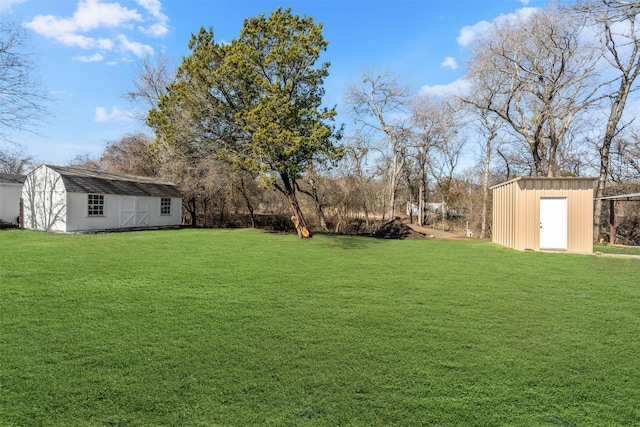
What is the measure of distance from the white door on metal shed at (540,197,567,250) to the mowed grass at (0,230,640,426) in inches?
196

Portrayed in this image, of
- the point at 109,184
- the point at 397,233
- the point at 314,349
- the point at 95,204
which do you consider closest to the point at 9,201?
the point at 109,184

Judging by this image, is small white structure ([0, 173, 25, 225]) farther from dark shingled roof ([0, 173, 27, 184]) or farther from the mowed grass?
the mowed grass

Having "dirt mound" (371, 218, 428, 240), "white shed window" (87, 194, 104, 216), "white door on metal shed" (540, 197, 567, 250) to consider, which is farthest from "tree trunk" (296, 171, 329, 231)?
"white door on metal shed" (540, 197, 567, 250)

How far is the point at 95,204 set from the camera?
1805 centimetres

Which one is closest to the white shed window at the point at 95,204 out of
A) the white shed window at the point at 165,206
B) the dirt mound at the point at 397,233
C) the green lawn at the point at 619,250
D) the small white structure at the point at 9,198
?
the white shed window at the point at 165,206

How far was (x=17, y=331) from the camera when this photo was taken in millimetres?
3953

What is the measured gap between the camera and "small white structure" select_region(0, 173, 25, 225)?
2078cm

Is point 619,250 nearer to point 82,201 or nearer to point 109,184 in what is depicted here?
point 82,201

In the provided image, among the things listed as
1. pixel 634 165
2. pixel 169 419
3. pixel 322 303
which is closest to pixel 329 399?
pixel 169 419

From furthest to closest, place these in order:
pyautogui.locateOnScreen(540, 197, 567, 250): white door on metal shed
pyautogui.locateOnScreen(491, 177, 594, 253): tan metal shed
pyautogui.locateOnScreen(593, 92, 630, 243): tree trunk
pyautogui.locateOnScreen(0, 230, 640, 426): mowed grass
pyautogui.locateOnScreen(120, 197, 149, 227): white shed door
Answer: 1. pyautogui.locateOnScreen(120, 197, 149, 227): white shed door
2. pyautogui.locateOnScreen(593, 92, 630, 243): tree trunk
3. pyautogui.locateOnScreen(540, 197, 567, 250): white door on metal shed
4. pyautogui.locateOnScreen(491, 177, 594, 253): tan metal shed
5. pyautogui.locateOnScreen(0, 230, 640, 426): mowed grass

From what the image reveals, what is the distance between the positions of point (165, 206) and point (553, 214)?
68.1 ft

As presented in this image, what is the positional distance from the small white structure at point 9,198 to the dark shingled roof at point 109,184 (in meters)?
4.88

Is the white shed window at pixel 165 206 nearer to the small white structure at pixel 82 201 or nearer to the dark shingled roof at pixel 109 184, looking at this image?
the dark shingled roof at pixel 109 184

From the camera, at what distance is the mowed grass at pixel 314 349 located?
8.41ft
